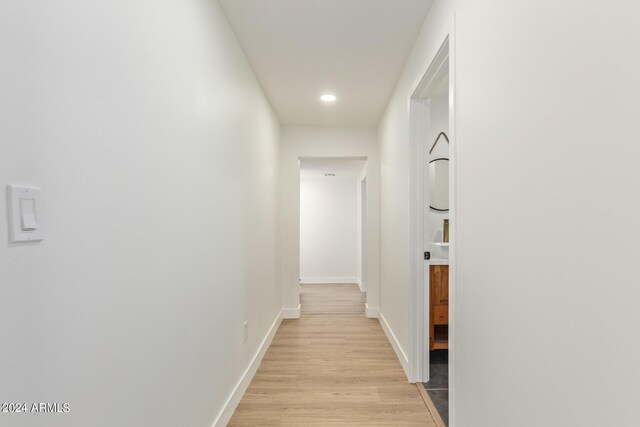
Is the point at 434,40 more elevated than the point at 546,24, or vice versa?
the point at 434,40

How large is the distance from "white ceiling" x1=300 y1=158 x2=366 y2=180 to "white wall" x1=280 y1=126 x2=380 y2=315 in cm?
86

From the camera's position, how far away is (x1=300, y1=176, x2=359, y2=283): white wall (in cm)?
752

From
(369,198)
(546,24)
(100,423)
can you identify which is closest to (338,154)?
(369,198)

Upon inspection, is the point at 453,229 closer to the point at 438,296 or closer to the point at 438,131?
the point at 438,296

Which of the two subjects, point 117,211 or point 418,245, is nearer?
point 117,211

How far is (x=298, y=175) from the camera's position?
4.53 m

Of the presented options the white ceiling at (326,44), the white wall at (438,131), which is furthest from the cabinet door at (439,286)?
the white ceiling at (326,44)

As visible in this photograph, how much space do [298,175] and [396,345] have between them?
240 cm

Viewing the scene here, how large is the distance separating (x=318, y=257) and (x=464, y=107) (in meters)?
6.20

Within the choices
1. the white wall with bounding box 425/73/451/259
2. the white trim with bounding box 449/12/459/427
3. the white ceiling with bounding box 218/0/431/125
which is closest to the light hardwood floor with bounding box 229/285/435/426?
the white trim with bounding box 449/12/459/427

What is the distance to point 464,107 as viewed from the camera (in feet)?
5.02

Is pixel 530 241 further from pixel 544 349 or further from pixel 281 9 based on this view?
pixel 281 9

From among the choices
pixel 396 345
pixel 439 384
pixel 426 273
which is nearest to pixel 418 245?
pixel 426 273

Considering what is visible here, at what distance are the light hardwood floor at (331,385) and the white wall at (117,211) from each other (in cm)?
45
